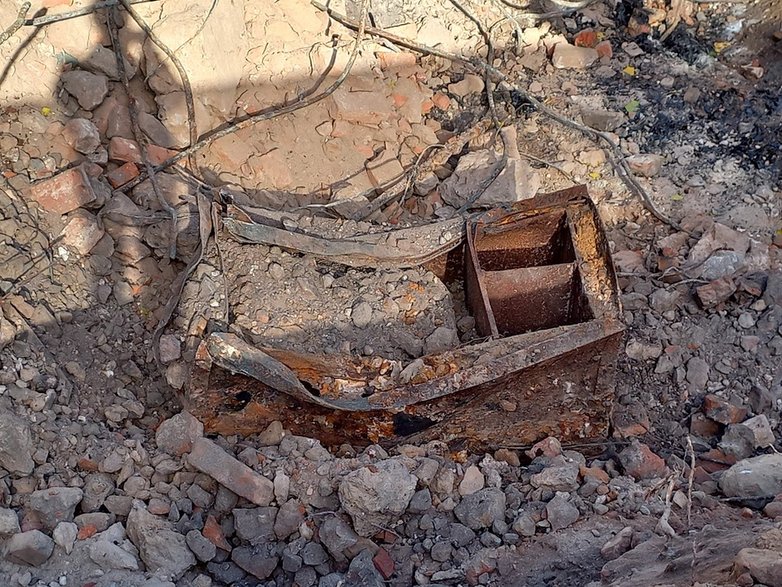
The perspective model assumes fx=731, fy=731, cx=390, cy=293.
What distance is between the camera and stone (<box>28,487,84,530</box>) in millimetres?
2891

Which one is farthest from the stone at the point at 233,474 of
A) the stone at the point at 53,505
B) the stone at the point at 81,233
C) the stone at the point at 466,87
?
the stone at the point at 466,87

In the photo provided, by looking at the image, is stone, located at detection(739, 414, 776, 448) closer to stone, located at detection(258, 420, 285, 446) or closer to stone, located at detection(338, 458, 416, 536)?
stone, located at detection(338, 458, 416, 536)

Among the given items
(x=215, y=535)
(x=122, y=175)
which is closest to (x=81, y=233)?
(x=122, y=175)

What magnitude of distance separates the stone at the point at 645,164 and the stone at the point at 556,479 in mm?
2857

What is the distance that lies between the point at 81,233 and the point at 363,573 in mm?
2369

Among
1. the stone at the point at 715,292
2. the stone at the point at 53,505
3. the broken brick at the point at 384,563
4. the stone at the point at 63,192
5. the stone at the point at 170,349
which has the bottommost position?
the broken brick at the point at 384,563

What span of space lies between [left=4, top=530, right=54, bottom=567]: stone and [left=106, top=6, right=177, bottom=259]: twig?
1732 millimetres

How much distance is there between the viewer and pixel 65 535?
2803 millimetres

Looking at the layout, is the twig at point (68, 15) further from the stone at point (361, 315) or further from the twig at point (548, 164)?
the twig at point (548, 164)

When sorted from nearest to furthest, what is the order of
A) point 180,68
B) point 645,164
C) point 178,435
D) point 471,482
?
point 471,482 → point 178,435 → point 180,68 → point 645,164

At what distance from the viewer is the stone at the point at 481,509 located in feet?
9.78

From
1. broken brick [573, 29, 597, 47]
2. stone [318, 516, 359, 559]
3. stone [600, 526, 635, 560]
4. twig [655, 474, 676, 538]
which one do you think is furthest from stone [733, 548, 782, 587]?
broken brick [573, 29, 597, 47]

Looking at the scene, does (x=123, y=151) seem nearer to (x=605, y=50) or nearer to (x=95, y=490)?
(x=95, y=490)

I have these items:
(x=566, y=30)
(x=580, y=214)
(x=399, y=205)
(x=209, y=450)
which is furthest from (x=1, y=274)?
(x=566, y=30)
